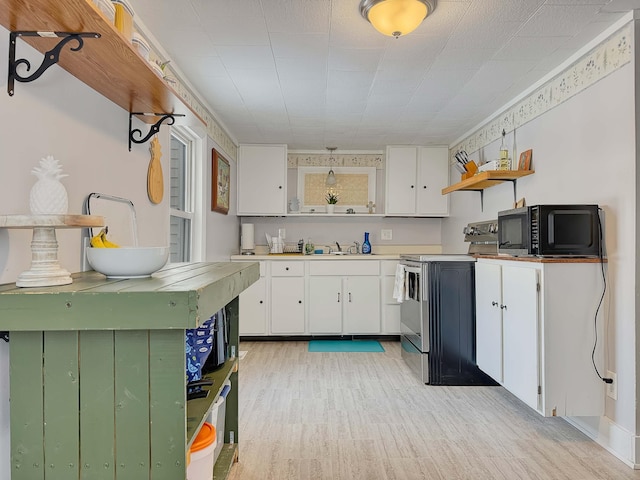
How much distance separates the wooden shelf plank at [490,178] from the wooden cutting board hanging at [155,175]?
232 centimetres

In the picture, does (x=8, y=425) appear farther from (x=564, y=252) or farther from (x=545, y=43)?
(x=545, y=43)

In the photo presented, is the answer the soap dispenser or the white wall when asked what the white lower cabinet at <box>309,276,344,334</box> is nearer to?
the soap dispenser

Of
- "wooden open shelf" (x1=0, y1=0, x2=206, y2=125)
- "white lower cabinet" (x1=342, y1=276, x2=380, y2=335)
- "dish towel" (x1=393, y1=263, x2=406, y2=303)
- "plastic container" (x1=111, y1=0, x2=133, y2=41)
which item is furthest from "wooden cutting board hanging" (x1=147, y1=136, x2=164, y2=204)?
"white lower cabinet" (x1=342, y1=276, x2=380, y2=335)

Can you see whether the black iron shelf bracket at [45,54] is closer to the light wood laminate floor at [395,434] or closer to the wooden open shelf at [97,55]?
the wooden open shelf at [97,55]

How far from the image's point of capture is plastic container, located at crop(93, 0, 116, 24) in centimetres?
122

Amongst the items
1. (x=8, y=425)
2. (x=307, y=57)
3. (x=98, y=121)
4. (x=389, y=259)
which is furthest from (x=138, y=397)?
(x=389, y=259)

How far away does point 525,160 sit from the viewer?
315 cm

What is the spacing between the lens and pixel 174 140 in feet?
10.3

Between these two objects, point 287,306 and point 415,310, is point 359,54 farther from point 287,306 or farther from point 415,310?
point 287,306

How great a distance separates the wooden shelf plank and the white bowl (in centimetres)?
267

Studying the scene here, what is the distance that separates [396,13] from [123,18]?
1188 millimetres

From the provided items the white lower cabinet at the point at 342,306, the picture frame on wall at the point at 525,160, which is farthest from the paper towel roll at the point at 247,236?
the picture frame on wall at the point at 525,160

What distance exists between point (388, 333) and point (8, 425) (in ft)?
12.8

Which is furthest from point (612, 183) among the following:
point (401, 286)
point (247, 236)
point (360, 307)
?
point (247, 236)
